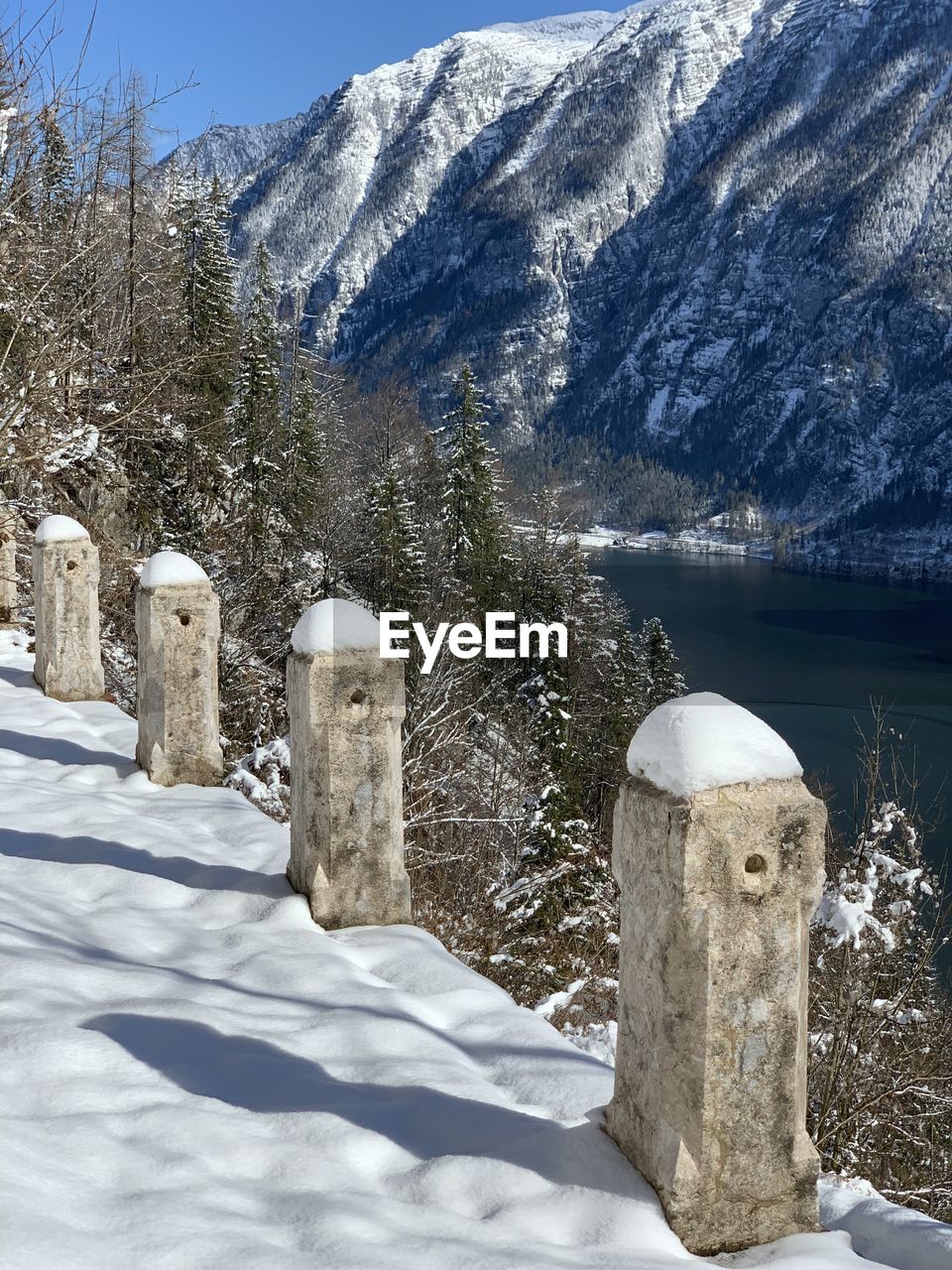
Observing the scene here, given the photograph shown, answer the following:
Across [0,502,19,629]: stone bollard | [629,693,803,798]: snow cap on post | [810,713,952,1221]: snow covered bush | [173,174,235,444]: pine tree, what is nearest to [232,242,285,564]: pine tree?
[173,174,235,444]: pine tree

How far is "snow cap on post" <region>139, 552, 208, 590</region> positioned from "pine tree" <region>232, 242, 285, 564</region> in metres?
19.3

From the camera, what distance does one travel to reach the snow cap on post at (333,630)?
14.7 ft

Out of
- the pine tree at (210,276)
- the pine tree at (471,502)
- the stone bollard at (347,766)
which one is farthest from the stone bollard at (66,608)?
the pine tree at (471,502)

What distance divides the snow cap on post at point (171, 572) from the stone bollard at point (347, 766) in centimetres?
223

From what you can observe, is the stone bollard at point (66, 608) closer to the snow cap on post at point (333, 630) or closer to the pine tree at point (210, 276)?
the snow cap on post at point (333, 630)

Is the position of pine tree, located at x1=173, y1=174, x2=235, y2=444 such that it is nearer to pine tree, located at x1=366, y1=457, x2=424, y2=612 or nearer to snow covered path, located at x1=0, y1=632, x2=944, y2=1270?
pine tree, located at x1=366, y1=457, x2=424, y2=612

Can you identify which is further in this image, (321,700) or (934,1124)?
(934,1124)

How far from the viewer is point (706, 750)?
2.62 metres

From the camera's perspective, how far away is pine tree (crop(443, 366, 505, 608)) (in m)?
36.3

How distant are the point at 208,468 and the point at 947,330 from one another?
610ft

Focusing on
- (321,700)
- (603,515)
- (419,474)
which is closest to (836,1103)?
(321,700)

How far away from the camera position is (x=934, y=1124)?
14.5 metres

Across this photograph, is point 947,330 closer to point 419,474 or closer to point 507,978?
point 419,474

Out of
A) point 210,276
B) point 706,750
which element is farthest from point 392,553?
point 706,750
